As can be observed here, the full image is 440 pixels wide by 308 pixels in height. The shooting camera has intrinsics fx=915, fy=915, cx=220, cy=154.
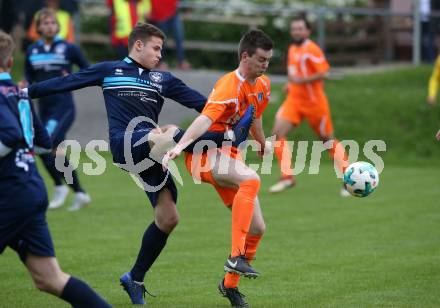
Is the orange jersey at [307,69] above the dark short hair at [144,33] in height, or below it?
below

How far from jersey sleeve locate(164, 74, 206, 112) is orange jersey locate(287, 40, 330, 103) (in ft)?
21.3

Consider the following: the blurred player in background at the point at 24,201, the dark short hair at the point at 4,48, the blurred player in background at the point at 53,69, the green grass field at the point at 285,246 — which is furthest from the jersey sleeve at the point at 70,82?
the blurred player in background at the point at 53,69

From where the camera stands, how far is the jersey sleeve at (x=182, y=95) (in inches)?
291

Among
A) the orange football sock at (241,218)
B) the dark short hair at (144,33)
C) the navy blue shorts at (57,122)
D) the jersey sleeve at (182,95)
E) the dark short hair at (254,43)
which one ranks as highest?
the dark short hair at (144,33)

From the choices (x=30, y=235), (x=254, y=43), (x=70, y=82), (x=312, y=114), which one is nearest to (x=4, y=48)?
(x=30, y=235)

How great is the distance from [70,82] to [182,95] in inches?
37.6

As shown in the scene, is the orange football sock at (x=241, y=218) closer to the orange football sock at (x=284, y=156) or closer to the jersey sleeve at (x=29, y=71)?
the jersey sleeve at (x=29, y=71)

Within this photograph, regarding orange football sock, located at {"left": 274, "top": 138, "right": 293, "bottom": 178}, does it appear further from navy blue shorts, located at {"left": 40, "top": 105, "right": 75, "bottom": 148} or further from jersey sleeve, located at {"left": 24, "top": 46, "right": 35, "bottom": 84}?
jersey sleeve, located at {"left": 24, "top": 46, "right": 35, "bottom": 84}

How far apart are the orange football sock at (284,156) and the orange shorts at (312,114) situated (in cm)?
37

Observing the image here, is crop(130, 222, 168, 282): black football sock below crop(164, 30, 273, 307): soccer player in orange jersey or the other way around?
below

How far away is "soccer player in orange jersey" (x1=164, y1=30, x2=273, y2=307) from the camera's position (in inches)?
265

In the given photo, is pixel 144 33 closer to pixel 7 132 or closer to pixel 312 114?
pixel 7 132

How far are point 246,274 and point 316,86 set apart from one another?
7.51 metres

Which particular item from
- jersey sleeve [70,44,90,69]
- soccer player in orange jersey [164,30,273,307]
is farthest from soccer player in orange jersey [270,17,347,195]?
soccer player in orange jersey [164,30,273,307]
